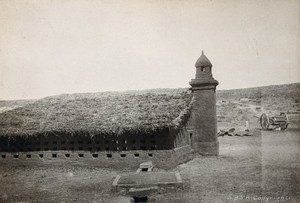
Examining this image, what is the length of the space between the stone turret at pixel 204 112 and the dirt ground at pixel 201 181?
2.62 feet

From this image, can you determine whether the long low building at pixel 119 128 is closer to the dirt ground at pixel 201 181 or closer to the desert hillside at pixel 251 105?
the dirt ground at pixel 201 181

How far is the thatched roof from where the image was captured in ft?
45.5

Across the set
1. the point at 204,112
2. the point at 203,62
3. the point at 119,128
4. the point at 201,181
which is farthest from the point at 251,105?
the point at 201,181

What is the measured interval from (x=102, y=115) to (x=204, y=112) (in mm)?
4913

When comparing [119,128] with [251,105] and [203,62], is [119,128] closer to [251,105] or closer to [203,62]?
[203,62]

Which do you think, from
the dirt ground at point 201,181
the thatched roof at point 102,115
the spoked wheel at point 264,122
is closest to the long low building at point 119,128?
the thatched roof at point 102,115

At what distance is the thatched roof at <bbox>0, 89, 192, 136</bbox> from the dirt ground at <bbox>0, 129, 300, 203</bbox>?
5.50 ft

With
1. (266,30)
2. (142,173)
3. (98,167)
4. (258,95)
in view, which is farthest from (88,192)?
(258,95)

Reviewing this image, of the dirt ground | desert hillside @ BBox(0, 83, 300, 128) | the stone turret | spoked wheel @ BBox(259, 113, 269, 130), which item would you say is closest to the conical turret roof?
the stone turret

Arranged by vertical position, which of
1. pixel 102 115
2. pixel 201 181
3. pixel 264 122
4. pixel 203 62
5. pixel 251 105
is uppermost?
pixel 203 62

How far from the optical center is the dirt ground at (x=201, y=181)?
9617mm

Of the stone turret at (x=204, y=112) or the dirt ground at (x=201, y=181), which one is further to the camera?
the stone turret at (x=204, y=112)

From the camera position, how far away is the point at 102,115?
14.8 m

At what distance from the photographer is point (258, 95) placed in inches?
1414
